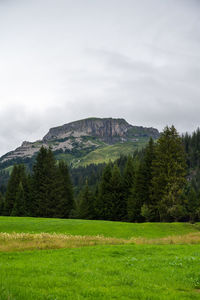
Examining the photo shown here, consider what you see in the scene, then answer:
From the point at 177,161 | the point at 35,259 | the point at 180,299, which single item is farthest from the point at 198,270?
the point at 177,161

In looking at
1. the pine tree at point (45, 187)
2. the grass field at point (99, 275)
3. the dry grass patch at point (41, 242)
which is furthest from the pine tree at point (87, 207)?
the grass field at point (99, 275)

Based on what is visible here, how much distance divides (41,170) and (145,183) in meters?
27.7

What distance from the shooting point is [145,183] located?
195ft

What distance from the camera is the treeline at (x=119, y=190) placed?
162 ft

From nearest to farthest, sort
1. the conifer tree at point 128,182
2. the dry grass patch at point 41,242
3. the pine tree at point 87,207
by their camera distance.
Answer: the dry grass patch at point 41,242, the conifer tree at point 128,182, the pine tree at point 87,207

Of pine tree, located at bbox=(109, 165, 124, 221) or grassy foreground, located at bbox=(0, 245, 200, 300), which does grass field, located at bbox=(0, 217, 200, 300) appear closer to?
grassy foreground, located at bbox=(0, 245, 200, 300)

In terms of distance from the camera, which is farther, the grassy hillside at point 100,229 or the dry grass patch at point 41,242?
the grassy hillside at point 100,229

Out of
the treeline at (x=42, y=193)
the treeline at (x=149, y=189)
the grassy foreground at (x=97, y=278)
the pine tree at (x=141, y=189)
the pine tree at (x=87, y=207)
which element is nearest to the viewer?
the grassy foreground at (x=97, y=278)

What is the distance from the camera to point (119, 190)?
67250 millimetres

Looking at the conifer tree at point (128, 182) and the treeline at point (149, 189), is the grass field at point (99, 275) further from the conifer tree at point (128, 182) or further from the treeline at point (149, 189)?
the conifer tree at point (128, 182)

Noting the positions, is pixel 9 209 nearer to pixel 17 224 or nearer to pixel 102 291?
pixel 17 224

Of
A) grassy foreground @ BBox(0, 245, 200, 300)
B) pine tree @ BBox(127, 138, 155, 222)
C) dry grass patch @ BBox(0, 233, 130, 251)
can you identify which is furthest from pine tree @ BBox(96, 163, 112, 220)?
grassy foreground @ BBox(0, 245, 200, 300)

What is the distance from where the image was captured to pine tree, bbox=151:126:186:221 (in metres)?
48.1

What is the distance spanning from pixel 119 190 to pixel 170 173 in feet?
68.9
